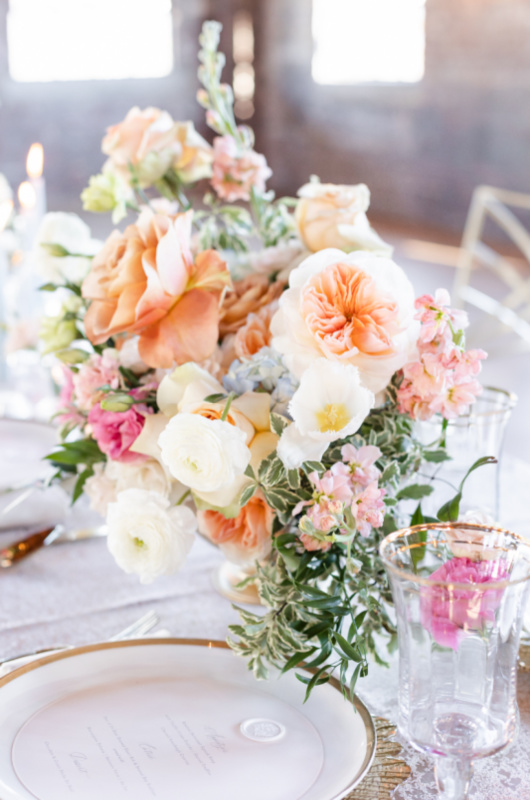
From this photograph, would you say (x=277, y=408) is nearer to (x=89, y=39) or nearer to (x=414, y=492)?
(x=414, y=492)

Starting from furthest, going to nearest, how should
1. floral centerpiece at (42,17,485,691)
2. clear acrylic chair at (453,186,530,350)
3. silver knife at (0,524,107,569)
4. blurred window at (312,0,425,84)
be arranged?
1. blurred window at (312,0,425,84)
2. clear acrylic chair at (453,186,530,350)
3. silver knife at (0,524,107,569)
4. floral centerpiece at (42,17,485,691)

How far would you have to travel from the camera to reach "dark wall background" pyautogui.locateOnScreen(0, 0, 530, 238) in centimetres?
632

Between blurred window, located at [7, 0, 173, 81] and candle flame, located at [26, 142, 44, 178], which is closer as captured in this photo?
candle flame, located at [26, 142, 44, 178]

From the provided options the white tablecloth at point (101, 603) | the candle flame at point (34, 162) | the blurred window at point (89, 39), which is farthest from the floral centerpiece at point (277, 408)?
the blurred window at point (89, 39)

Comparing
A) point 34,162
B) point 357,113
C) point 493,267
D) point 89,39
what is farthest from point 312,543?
point 89,39

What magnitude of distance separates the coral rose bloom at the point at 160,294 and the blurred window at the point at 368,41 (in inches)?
268

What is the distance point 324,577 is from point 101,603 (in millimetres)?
265

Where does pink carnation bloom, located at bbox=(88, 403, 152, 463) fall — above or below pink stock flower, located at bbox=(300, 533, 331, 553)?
above

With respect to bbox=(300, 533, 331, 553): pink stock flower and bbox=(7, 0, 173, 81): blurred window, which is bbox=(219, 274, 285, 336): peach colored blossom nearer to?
bbox=(300, 533, 331, 553): pink stock flower

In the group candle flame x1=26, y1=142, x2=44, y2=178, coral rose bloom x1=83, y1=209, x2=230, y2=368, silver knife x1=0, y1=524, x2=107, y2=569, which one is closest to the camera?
coral rose bloom x1=83, y1=209, x2=230, y2=368

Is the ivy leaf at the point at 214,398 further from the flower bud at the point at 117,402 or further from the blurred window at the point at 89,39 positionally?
the blurred window at the point at 89,39

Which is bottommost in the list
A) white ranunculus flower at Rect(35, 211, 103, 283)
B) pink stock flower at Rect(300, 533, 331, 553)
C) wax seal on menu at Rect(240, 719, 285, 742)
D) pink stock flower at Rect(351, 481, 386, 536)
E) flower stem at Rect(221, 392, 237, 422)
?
wax seal on menu at Rect(240, 719, 285, 742)

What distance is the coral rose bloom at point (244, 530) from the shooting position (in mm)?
722

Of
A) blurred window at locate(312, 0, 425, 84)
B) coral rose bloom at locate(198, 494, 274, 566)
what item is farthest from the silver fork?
blurred window at locate(312, 0, 425, 84)
